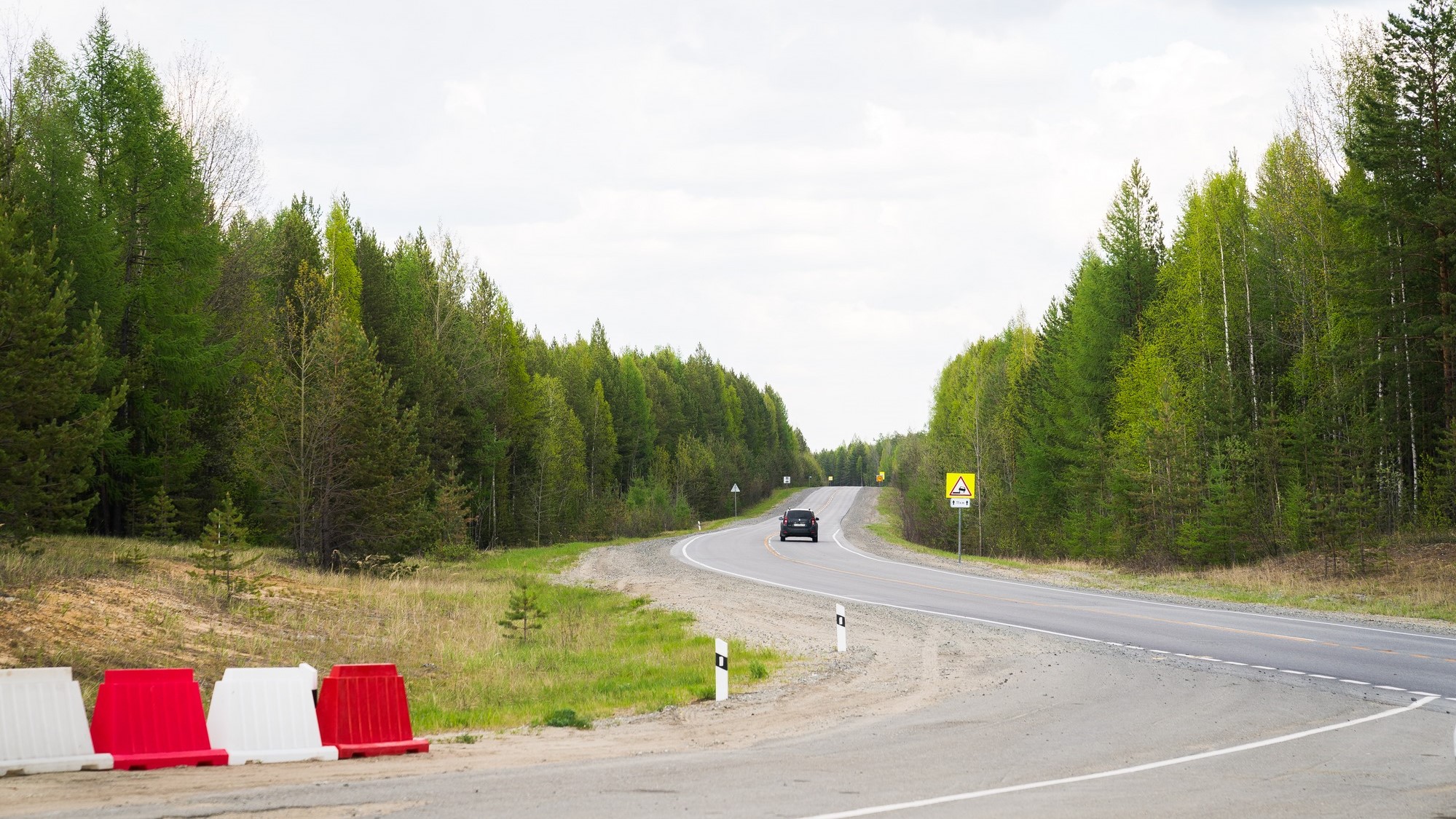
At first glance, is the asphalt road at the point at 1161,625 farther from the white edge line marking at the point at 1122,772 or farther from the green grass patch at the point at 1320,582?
the green grass patch at the point at 1320,582

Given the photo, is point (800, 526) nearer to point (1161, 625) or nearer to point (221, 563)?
point (1161, 625)

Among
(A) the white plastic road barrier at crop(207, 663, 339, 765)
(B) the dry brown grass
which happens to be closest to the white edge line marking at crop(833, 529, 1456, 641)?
(B) the dry brown grass

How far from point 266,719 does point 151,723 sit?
0.86 m

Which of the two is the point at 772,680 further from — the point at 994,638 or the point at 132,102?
the point at 132,102

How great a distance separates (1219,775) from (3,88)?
3475cm

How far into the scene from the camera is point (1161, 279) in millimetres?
41469

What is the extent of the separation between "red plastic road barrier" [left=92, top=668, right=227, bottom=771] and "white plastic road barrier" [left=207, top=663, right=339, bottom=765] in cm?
13

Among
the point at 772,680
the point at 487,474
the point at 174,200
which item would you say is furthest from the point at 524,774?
the point at 487,474

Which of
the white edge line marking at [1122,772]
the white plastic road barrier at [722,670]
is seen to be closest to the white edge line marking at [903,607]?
the white edge line marking at [1122,772]

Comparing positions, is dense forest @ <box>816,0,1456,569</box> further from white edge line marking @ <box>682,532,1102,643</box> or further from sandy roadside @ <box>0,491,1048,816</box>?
sandy roadside @ <box>0,491,1048,816</box>

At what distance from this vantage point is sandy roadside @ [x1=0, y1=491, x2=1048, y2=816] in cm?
740

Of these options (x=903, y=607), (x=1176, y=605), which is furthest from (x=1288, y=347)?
(x=903, y=607)

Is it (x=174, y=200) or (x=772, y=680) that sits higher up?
(x=174, y=200)

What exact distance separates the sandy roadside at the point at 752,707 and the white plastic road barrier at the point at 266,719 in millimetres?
192
